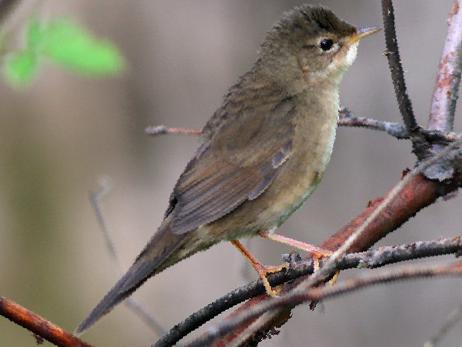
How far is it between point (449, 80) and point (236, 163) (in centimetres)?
93

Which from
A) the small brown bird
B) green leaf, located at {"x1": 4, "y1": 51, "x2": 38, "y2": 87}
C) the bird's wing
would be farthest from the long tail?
green leaf, located at {"x1": 4, "y1": 51, "x2": 38, "y2": 87}

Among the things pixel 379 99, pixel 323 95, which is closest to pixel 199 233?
pixel 323 95

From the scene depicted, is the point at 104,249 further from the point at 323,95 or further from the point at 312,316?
the point at 323,95

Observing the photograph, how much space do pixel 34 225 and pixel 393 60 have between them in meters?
4.49

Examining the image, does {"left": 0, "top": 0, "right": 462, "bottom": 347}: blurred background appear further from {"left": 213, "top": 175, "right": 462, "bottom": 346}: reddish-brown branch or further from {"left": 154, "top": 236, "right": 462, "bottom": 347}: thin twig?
{"left": 154, "top": 236, "right": 462, "bottom": 347}: thin twig

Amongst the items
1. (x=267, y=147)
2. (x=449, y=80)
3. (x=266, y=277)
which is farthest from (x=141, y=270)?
(x=449, y=80)

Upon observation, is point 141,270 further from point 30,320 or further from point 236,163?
point 30,320

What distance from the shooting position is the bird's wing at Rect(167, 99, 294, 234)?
3641mm

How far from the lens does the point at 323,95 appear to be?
3965mm

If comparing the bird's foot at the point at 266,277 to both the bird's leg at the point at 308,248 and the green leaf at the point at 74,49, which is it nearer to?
the bird's leg at the point at 308,248

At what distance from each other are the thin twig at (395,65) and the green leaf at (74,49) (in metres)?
1.03

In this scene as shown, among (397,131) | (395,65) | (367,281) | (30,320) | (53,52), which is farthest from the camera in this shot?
(53,52)

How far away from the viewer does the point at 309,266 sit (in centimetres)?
254

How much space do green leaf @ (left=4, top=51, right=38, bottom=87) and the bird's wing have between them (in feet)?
2.53
